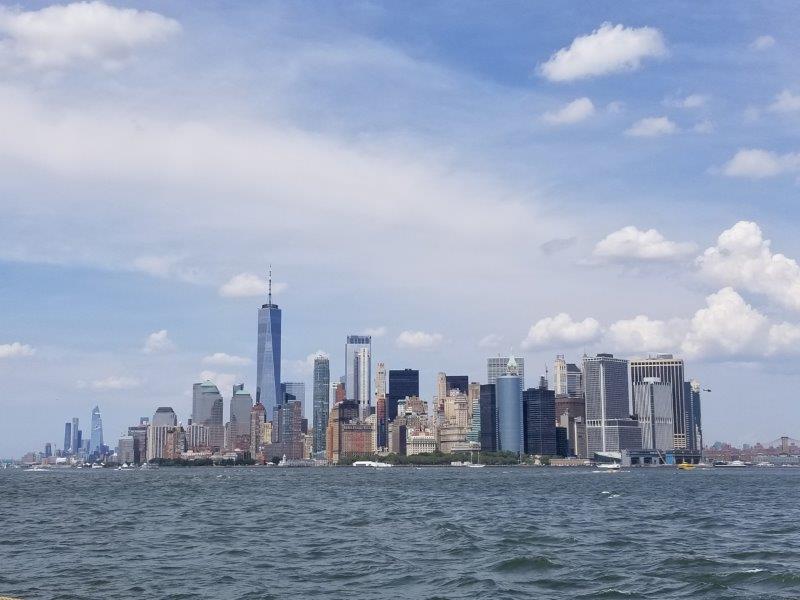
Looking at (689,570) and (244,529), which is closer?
(689,570)

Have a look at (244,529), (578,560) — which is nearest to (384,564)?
(578,560)

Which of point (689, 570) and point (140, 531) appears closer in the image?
point (689, 570)

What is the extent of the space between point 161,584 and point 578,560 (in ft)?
78.8

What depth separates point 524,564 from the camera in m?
52.2

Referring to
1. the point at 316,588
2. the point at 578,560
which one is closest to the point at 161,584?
the point at 316,588

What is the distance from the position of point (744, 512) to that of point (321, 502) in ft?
172

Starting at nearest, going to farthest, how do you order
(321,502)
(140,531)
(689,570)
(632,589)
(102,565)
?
(632,589)
(689,570)
(102,565)
(140,531)
(321,502)

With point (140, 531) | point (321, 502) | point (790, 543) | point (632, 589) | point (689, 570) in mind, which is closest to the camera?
point (632, 589)

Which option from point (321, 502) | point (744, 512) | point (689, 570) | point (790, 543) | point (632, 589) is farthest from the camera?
point (321, 502)

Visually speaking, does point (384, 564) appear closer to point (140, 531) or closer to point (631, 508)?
point (140, 531)

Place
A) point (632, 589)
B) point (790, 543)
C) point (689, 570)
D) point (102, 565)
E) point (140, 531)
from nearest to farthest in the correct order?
1. point (632, 589)
2. point (689, 570)
3. point (102, 565)
4. point (790, 543)
5. point (140, 531)

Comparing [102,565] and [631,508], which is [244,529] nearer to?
[102,565]

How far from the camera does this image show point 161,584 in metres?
45.7

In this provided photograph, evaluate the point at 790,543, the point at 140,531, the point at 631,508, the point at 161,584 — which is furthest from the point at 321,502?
the point at 161,584
